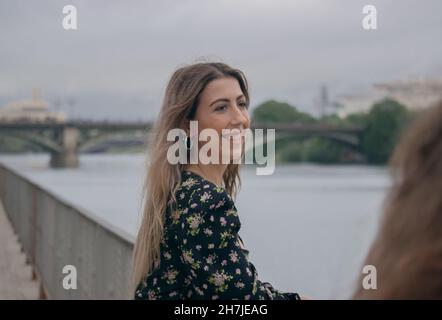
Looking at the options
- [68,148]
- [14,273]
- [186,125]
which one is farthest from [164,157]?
[68,148]

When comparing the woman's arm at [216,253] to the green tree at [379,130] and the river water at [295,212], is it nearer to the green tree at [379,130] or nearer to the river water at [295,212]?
the river water at [295,212]

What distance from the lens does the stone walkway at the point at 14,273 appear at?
8.16 metres

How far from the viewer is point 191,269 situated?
162 centimetres

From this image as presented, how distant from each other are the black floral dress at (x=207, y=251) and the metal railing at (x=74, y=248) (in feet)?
1.74

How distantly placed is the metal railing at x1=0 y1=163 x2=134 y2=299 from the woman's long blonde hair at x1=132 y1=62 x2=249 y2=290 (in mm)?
465

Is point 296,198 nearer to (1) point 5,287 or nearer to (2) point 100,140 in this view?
(2) point 100,140

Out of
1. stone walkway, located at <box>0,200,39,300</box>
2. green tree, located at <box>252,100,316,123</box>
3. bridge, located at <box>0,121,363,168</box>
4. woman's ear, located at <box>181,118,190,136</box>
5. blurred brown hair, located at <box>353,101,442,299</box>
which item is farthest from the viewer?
bridge, located at <box>0,121,363,168</box>

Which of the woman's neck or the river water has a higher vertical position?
the woman's neck

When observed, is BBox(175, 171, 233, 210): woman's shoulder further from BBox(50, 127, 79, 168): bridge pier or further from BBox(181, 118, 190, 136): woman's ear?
BBox(50, 127, 79, 168): bridge pier

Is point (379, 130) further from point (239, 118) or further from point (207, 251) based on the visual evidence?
point (207, 251)

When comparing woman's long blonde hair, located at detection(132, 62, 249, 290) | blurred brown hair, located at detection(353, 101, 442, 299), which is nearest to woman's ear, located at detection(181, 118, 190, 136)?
woman's long blonde hair, located at detection(132, 62, 249, 290)

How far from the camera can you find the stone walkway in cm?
816

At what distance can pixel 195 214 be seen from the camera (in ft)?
5.35

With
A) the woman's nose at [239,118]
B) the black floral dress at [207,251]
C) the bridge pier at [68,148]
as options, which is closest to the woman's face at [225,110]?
the woman's nose at [239,118]
